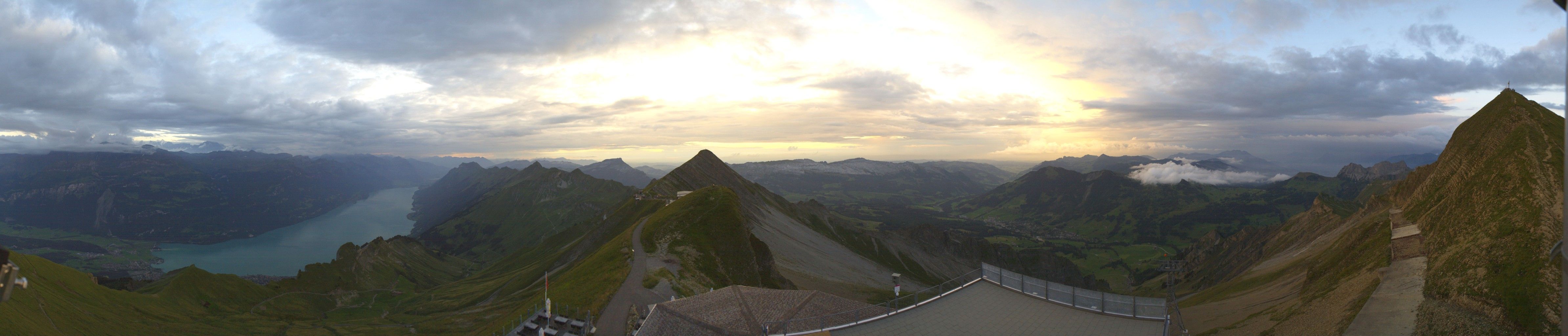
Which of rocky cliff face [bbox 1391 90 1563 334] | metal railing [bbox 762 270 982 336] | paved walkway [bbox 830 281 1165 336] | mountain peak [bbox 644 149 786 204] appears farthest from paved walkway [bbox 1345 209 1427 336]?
mountain peak [bbox 644 149 786 204]

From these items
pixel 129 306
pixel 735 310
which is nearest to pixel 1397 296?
pixel 735 310

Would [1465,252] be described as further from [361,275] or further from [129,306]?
[361,275]

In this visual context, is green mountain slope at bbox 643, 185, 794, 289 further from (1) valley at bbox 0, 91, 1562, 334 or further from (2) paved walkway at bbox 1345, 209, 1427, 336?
(2) paved walkway at bbox 1345, 209, 1427, 336

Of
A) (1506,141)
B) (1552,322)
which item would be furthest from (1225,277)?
(1552,322)

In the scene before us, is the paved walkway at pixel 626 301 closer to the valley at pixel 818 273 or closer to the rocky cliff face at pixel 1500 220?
the valley at pixel 818 273

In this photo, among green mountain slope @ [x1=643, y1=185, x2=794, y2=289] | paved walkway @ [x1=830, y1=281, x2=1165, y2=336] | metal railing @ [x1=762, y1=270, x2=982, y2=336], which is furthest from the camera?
green mountain slope @ [x1=643, y1=185, x2=794, y2=289]

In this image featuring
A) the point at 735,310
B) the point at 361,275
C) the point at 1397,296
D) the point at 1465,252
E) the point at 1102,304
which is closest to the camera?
the point at 1102,304

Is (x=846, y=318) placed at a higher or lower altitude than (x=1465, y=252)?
lower
